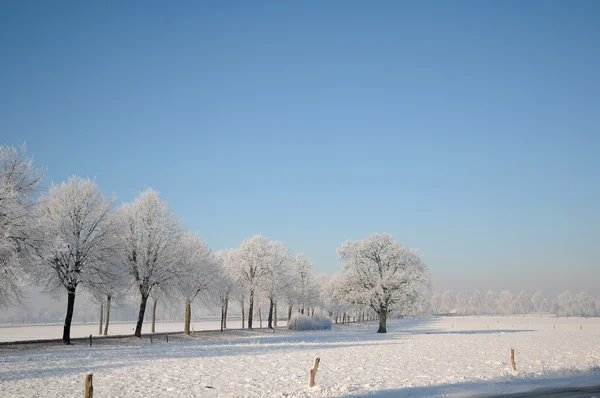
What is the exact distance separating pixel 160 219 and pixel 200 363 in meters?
25.6

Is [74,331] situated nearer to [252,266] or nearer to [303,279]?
[252,266]

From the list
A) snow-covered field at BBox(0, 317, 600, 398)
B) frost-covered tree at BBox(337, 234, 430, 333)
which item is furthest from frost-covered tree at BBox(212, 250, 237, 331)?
snow-covered field at BBox(0, 317, 600, 398)

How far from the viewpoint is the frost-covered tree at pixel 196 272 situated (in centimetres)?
5475

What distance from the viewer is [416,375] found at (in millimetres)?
23016

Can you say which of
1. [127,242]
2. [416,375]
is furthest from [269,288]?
[416,375]

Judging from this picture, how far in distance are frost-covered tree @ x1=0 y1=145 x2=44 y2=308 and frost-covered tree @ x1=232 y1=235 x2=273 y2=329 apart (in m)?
46.4

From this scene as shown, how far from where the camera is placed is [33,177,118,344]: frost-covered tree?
1527 inches

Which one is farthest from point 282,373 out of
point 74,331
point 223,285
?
point 74,331

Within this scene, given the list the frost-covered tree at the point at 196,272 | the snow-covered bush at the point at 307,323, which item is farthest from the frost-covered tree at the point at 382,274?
the frost-covered tree at the point at 196,272

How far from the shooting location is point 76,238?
40406 millimetres

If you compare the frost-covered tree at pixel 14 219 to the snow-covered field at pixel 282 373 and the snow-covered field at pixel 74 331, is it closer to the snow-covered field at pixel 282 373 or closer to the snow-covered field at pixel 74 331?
the snow-covered field at pixel 282 373

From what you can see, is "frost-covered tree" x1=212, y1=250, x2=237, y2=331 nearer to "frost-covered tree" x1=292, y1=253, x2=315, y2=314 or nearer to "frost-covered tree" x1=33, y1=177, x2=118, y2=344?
"frost-covered tree" x1=292, y1=253, x2=315, y2=314

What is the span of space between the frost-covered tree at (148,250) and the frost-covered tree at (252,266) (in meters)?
30.7

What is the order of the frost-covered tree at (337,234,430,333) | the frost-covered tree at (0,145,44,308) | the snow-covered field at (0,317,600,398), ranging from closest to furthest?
the snow-covered field at (0,317,600,398)
the frost-covered tree at (0,145,44,308)
the frost-covered tree at (337,234,430,333)
